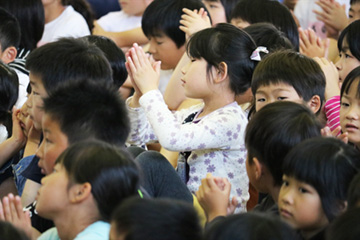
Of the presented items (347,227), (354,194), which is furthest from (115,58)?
(347,227)

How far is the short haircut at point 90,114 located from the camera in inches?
60.2

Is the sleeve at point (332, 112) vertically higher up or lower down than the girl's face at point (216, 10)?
higher up

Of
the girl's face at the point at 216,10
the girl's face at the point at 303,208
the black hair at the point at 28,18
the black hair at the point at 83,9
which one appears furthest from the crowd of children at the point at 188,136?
the black hair at the point at 83,9

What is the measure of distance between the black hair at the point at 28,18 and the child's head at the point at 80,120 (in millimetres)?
1570

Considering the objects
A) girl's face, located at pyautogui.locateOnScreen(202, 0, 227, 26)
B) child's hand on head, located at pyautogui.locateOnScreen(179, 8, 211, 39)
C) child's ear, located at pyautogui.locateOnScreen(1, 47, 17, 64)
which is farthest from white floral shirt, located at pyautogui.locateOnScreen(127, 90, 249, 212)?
girl's face, located at pyautogui.locateOnScreen(202, 0, 227, 26)

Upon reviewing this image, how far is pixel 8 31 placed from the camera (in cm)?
278

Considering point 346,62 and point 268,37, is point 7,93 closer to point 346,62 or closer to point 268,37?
point 268,37

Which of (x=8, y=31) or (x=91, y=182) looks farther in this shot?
(x=8, y=31)

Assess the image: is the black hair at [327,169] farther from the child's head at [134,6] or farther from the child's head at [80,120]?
the child's head at [134,6]

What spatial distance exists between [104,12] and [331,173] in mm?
3066

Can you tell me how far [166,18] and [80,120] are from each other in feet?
4.04

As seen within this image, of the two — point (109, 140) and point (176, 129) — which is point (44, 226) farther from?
point (176, 129)

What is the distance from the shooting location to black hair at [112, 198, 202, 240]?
1.06m

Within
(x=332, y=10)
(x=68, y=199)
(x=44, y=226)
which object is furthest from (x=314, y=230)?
(x=332, y=10)
